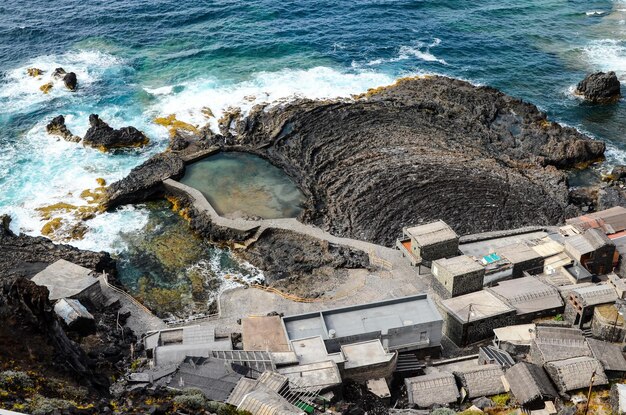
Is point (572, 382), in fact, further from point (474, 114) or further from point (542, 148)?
point (474, 114)

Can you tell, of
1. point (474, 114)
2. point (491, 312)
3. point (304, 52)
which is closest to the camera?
point (491, 312)

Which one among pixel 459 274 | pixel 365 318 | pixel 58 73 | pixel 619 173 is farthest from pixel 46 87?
pixel 619 173

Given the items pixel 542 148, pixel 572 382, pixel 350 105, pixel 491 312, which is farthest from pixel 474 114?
pixel 572 382

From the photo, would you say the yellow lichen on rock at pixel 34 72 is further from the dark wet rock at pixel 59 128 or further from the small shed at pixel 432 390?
the small shed at pixel 432 390

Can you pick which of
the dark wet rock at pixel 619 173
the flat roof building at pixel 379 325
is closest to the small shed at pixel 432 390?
the flat roof building at pixel 379 325

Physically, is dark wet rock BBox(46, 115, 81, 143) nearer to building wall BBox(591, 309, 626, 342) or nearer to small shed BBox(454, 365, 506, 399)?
small shed BBox(454, 365, 506, 399)

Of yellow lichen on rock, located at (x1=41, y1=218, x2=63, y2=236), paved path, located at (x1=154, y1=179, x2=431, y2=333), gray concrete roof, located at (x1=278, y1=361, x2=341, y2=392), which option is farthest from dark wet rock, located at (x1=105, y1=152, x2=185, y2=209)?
gray concrete roof, located at (x1=278, y1=361, x2=341, y2=392)

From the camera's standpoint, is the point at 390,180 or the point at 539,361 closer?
the point at 539,361

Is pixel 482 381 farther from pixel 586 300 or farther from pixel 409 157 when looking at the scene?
pixel 409 157
